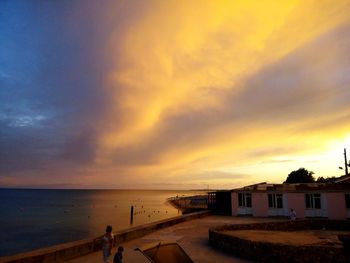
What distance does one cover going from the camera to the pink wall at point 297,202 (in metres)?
30.6

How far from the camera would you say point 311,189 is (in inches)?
1204

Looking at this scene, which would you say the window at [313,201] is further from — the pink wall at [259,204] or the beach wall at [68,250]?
the beach wall at [68,250]

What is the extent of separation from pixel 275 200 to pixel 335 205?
18.0 ft

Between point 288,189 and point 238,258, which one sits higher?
point 288,189

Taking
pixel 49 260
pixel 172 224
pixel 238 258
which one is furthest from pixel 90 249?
pixel 172 224

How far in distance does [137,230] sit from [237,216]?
16.2 m

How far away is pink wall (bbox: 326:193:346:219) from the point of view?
29.4 meters

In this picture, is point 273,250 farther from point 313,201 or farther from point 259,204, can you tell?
point 313,201

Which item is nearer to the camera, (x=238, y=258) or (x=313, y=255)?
(x=313, y=255)

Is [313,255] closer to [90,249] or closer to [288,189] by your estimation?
[90,249]

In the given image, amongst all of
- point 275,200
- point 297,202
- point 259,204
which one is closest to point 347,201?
point 297,202

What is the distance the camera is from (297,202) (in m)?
30.8

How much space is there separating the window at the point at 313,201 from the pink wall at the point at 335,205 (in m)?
0.82

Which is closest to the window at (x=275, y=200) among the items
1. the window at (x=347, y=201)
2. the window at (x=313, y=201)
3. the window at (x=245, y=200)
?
the window at (x=245, y=200)
